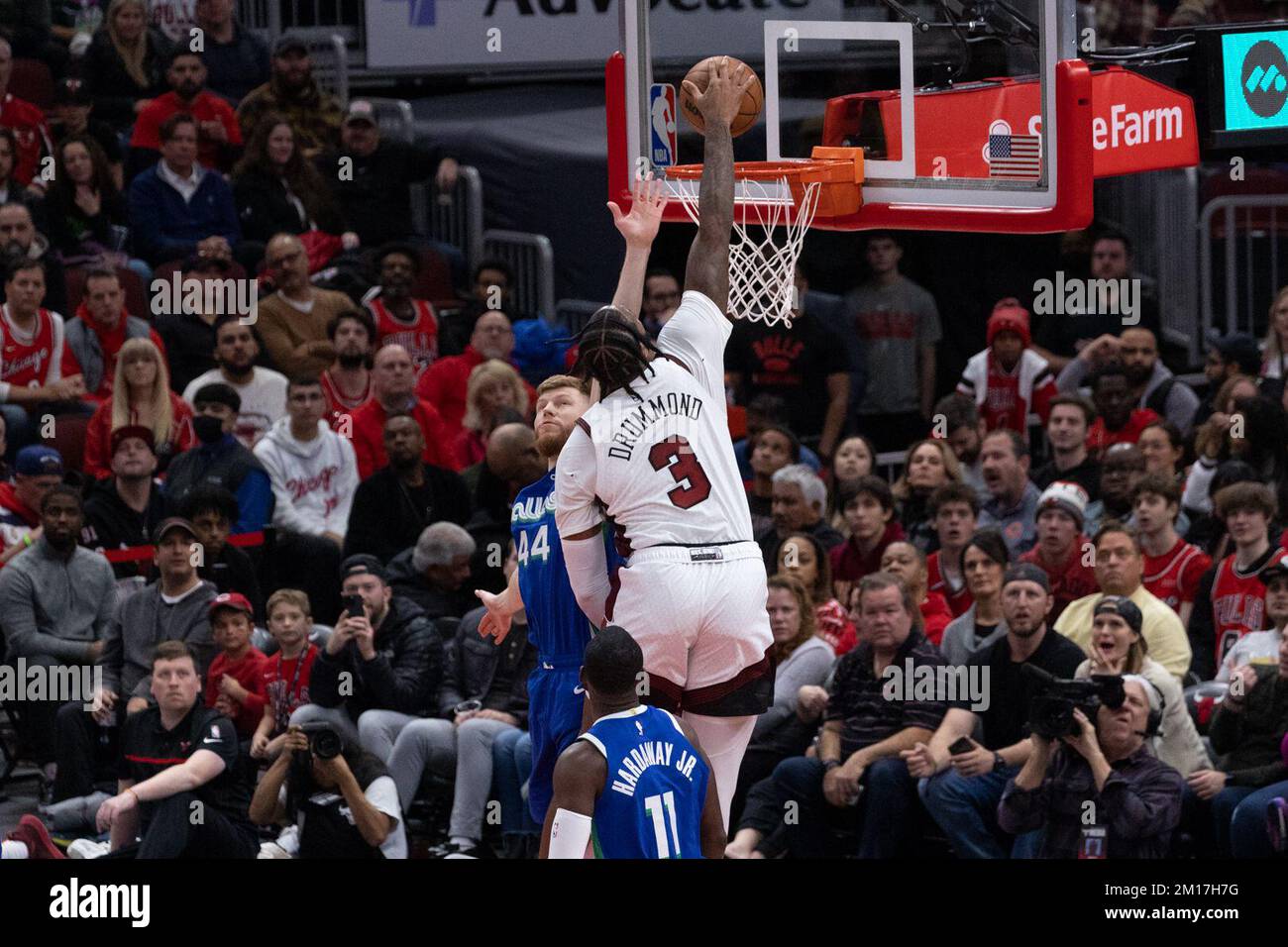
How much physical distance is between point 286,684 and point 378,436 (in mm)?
2127

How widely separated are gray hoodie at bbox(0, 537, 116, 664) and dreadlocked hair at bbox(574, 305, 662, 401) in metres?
4.42

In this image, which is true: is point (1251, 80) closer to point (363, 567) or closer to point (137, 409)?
point (363, 567)

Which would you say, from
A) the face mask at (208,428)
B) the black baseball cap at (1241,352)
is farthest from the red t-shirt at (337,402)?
the black baseball cap at (1241,352)

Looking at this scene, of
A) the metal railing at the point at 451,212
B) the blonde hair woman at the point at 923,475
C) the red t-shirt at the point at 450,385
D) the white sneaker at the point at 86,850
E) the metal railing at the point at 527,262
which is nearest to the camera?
the white sneaker at the point at 86,850

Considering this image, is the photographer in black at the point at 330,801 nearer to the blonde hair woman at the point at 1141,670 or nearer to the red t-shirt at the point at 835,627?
the red t-shirt at the point at 835,627

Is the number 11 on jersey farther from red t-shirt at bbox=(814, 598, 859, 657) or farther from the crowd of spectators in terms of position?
red t-shirt at bbox=(814, 598, 859, 657)

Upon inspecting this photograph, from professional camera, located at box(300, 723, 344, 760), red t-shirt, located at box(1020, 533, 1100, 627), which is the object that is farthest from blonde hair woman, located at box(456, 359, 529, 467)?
red t-shirt, located at box(1020, 533, 1100, 627)

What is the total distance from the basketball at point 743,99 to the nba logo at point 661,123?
1.28 ft

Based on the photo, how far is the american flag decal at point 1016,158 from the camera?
25.7 feet

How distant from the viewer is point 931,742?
30.2ft

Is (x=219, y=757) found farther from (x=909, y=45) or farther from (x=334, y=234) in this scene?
(x=334, y=234)

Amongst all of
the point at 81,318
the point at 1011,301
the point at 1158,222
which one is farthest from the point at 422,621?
the point at 1158,222

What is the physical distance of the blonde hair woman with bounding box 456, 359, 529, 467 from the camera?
1165cm

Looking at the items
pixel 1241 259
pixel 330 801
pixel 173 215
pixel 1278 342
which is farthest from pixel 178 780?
pixel 1241 259
